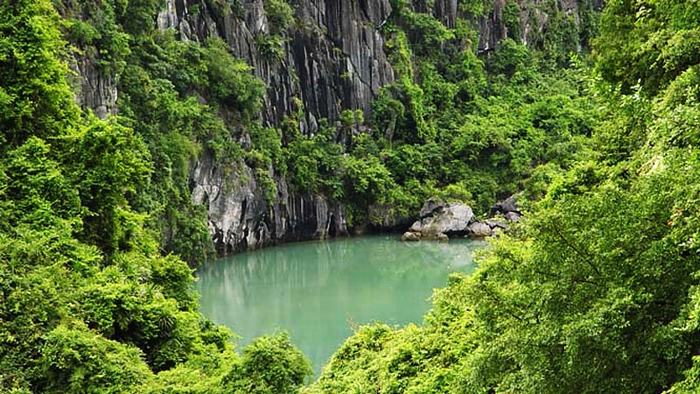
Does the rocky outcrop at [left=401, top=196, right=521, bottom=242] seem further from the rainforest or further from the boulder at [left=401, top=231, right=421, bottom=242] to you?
the rainforest

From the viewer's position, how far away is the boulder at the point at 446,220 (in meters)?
26.5

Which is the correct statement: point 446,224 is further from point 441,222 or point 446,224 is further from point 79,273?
point 79,273

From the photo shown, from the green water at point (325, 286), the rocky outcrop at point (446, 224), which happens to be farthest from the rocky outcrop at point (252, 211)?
the rocky outcrop at point (446, 224)

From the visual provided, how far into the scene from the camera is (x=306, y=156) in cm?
2636

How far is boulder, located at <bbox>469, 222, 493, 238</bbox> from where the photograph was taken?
2625cm

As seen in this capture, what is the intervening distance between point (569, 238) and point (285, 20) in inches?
954

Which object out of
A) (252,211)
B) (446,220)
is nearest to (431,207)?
(446,220)

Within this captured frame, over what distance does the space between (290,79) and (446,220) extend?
26.5ft

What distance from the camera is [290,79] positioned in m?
27.0

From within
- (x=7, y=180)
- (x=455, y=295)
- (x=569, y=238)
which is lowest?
(x=455, y=295)

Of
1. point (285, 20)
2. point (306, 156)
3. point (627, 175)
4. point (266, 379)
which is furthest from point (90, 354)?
point (285, 20)

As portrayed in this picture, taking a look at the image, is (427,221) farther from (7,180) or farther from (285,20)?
(7,180)

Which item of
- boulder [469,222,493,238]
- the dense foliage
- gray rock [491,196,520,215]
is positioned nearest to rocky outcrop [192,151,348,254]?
boulder [469,222,493,238]

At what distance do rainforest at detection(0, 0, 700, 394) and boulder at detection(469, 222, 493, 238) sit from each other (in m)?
0.10
